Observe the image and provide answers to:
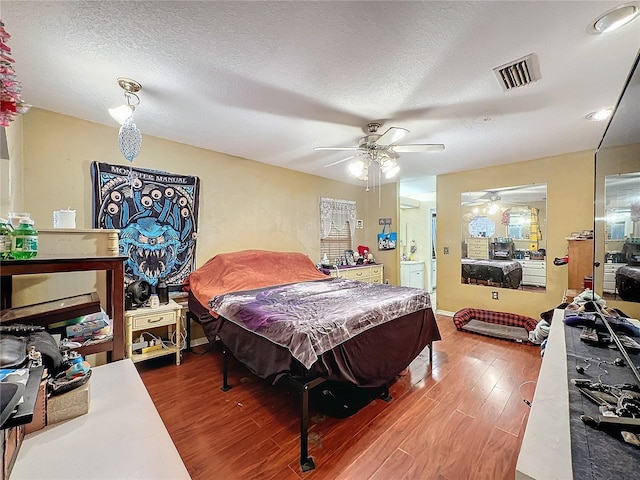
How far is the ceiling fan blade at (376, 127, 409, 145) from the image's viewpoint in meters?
2.32

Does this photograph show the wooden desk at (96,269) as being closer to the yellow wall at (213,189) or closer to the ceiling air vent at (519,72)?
the yellow wall at (213,189)

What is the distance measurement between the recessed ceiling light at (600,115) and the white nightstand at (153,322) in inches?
171

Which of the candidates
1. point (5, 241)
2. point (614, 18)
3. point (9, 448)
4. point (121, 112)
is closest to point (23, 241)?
point (5, 241)

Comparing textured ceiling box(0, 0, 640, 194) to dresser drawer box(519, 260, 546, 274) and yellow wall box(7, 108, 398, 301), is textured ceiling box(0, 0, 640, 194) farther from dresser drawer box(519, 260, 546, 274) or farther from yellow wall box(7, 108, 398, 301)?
dresser drawer box(519, 260, 546, 274)

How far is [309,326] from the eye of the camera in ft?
5.68

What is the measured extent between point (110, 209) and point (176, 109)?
1288mm

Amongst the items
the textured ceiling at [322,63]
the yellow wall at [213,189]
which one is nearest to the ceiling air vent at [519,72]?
the textured ceiling at [322,63]

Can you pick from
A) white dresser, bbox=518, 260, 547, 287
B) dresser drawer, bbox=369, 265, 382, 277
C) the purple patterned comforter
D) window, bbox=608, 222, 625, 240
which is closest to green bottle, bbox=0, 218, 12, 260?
the purple patterned comforter

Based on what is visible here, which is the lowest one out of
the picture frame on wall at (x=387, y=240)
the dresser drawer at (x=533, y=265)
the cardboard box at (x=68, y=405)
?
the cardboard box at (x=68, y=405)

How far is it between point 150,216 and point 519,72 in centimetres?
358

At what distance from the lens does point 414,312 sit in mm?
2541

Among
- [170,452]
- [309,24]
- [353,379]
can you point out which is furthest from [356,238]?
[170,452]

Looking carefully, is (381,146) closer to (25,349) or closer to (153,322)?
(25,349)

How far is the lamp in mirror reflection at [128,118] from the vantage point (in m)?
2.02
